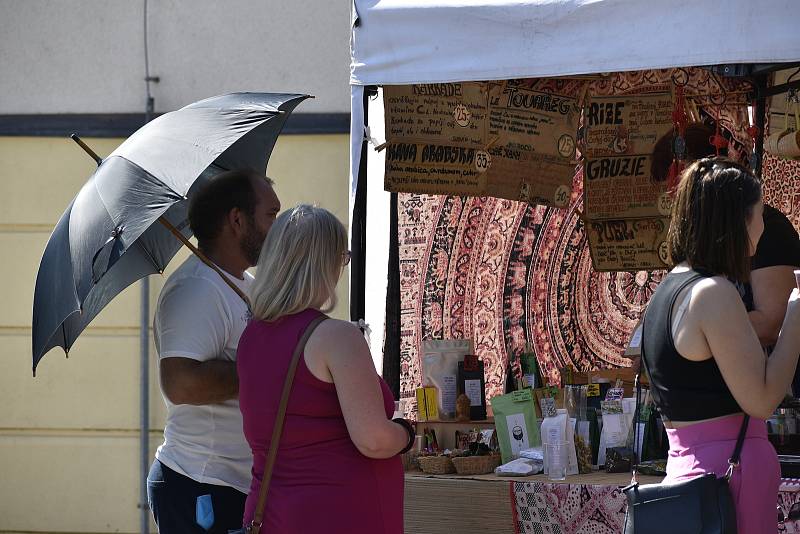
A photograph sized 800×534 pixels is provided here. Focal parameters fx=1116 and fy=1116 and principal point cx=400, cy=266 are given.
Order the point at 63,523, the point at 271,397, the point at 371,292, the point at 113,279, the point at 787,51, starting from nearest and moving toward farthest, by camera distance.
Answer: the point at 271,397
the point at 787,51
the point at 113,279
the point at 371,292
the point at 63,523

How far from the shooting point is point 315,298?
104 inches

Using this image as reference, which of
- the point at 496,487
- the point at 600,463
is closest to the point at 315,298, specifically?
the point at 496,487

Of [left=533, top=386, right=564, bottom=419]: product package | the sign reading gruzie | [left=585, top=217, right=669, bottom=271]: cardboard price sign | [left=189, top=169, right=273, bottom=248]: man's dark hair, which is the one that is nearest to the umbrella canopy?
[left=189, top=169, right=273, bottom=248]: man's dark hair

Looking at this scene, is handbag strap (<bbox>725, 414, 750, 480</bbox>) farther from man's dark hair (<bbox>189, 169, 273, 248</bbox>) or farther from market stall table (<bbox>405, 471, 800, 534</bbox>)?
man's dark hair (<bbox>189, 169, 273, 248</bbox>)

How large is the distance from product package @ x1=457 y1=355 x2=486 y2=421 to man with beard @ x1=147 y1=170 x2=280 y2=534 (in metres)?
1.49

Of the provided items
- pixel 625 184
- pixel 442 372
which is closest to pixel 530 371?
pixel 442 372

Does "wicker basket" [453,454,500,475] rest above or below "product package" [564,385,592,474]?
below

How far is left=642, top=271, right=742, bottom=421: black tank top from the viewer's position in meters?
2.64

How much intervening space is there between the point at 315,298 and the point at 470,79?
132cm

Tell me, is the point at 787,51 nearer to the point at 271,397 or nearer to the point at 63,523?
the point at 271,397

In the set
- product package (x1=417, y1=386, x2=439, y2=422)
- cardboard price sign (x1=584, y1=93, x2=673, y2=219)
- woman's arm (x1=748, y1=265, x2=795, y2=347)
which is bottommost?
product package (x1=417, y1=386, x2=439, y2=422)

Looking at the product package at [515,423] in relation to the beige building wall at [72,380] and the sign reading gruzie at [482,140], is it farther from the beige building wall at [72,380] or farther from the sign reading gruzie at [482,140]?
the beige building wall at [72,380]

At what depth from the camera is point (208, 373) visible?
3.08m

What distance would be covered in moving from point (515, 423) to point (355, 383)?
1.75 m
